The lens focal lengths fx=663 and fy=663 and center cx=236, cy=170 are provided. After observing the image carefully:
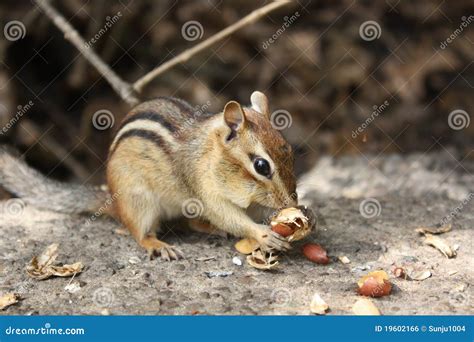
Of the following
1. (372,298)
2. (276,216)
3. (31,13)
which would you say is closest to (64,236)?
(276,216)

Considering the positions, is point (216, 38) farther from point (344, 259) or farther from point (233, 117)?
point (344, 259)

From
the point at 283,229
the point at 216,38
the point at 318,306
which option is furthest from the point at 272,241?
the point at 216,38

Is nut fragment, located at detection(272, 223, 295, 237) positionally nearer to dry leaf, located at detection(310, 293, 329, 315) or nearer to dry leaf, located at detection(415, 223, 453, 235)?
dry leaf, located at detection(310, 293, 329, 315)

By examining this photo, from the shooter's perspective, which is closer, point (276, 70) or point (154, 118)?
point (154, 118)

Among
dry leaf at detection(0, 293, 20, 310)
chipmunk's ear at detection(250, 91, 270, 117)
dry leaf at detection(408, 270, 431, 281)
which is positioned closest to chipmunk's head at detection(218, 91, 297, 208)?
chipmunk's ear at detection(250, 91, 270, 117)

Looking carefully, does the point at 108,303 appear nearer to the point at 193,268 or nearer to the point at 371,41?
the point at 193,268

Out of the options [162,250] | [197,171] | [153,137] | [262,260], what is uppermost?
[153,137]
